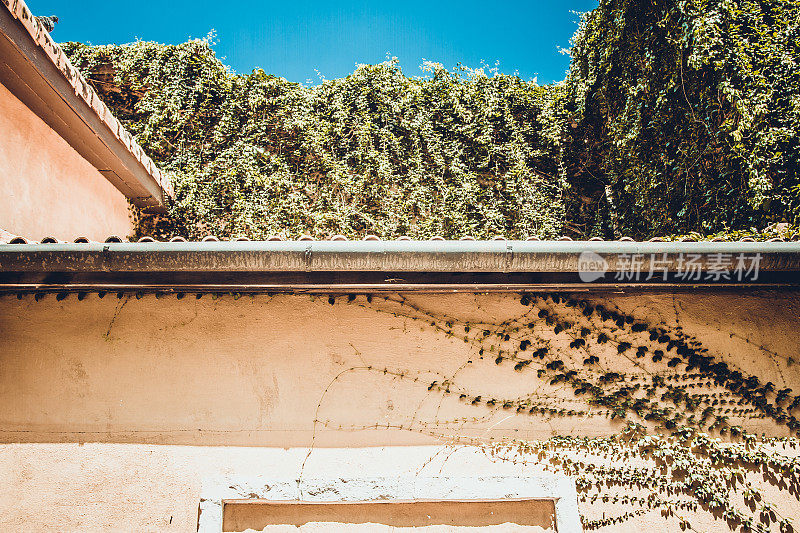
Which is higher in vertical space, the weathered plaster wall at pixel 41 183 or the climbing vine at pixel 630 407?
the weathered plaster wall at pixel 41 183

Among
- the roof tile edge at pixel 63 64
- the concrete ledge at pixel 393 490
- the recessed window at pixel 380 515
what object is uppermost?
the roof tile edge at pixel 63 64

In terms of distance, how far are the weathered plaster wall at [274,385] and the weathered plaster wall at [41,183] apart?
1.67 m

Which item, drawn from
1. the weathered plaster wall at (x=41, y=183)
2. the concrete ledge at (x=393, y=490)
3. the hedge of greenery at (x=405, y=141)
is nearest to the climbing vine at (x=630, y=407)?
the concrete ledge at (x=393, y=490)

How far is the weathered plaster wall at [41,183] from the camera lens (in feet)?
12.6

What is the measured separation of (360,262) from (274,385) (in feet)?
3.51

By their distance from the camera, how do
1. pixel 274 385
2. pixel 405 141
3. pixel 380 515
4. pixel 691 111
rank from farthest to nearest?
pixel 405 141
pixel 691 111
pixel 274 385
pixel 380 515

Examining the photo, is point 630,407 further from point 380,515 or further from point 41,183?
point 41,183

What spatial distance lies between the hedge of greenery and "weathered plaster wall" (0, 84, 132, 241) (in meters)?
2.01

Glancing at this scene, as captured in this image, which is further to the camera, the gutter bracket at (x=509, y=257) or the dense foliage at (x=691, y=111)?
the dense foliage at (x=691, y=111)

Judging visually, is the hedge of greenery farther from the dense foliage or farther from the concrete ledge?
the concrete ledge

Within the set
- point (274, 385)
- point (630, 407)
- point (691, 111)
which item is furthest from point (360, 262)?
point (691, 111)

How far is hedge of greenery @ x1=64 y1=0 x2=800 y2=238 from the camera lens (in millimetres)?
7203

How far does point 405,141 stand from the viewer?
26.1 feet

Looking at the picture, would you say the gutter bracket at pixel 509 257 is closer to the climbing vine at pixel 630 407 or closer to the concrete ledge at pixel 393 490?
the climbing vine at pixel 630 407
